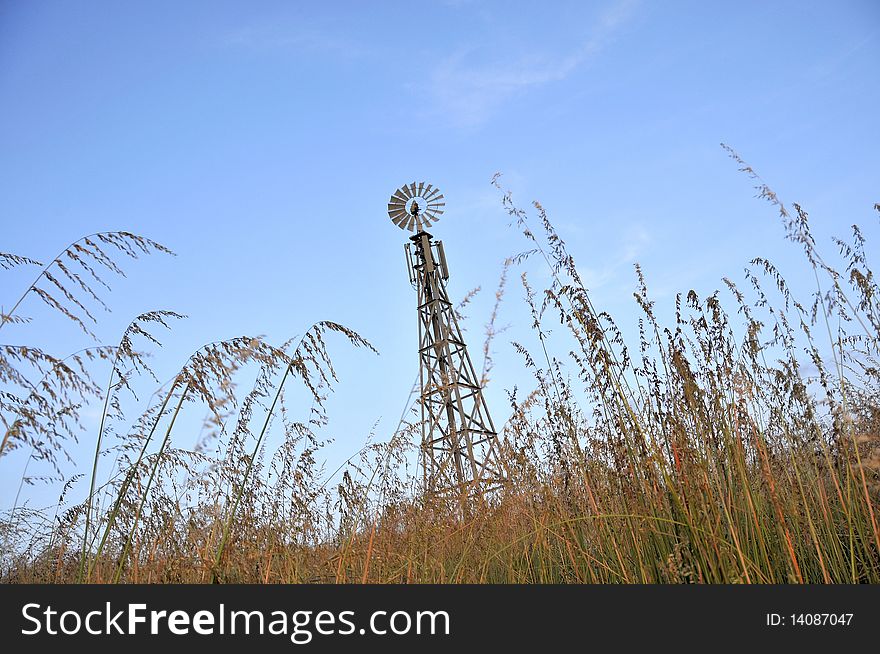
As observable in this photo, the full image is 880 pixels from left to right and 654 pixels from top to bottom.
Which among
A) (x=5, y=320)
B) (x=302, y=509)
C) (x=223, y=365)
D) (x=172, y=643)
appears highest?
(x=5, y=320)

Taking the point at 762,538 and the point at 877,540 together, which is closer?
the point at 877,540

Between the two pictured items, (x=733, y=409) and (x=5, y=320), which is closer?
(x=5, y=320)

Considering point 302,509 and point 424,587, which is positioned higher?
point 302,509

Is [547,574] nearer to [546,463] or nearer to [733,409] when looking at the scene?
[546,463]

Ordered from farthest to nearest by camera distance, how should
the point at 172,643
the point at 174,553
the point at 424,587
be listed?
the point at 174,553, the point at 424,587, the point at 172,643

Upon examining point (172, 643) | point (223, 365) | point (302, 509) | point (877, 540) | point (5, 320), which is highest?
point (5, 320)

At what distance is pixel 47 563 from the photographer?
13.4ft

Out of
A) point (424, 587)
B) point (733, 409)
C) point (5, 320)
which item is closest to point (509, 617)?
point (424, 587)

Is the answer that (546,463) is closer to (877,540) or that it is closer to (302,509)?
(302,509)

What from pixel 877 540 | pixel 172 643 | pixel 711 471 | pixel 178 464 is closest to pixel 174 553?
pixel 178 464

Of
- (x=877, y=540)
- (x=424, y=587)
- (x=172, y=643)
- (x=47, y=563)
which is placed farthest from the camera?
(x=47, y=563)

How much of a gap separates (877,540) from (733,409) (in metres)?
0.69

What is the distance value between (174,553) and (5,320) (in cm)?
141

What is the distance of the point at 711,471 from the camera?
109 inches
